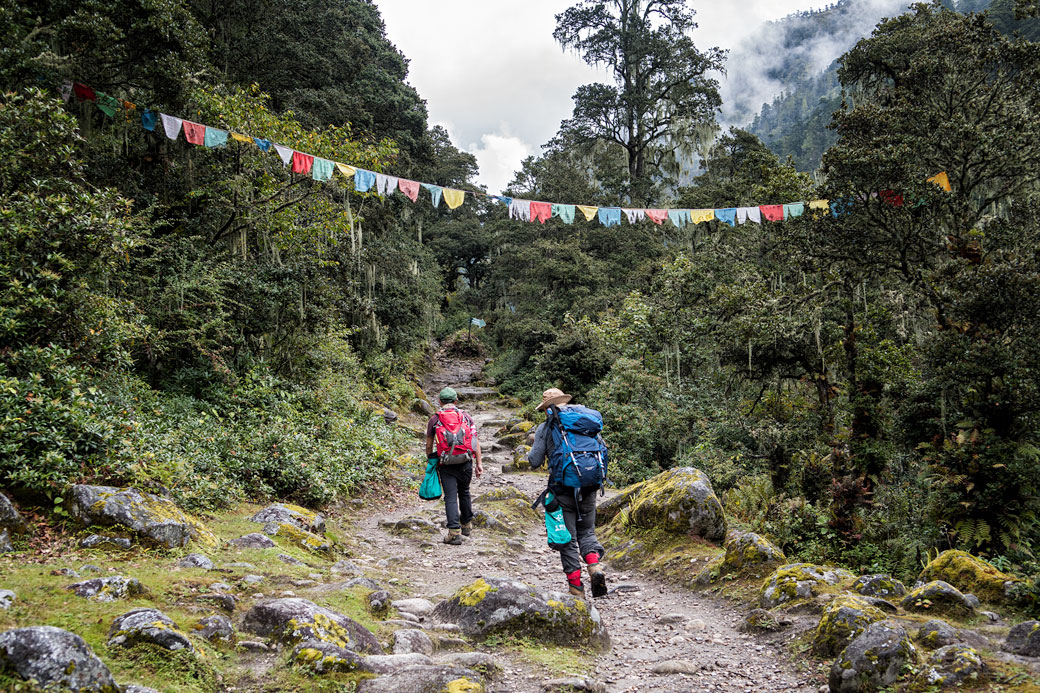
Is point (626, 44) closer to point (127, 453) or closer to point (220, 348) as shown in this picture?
point (220, 348)

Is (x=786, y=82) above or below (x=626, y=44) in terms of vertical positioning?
above

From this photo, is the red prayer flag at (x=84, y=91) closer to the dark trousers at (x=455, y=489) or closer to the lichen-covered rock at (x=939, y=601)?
the dark trousers at (x=455, y=489)

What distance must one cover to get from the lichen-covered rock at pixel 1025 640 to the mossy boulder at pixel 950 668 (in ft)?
0.88

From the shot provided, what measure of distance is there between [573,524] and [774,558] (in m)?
2.35

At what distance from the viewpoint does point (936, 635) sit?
3.52 meters

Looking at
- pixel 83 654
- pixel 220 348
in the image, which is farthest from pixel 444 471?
pixel 220 348

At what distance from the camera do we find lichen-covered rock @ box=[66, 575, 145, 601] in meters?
3.16

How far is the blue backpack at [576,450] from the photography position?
15.9ft

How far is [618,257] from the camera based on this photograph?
24.2 meters

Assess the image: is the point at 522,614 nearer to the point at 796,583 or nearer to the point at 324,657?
the point at 324,657

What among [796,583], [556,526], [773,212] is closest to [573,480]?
[556,526]

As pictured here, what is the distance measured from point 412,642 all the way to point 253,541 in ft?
7.55

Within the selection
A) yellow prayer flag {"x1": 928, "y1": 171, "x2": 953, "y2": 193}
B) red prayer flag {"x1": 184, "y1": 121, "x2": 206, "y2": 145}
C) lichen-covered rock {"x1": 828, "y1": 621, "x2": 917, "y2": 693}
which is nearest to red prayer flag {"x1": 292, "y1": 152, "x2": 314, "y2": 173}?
red prayer flag {"x1": 184, "y1": 121, "x2": 206, "y2": 145}

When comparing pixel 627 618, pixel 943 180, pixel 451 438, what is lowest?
pixel 627 618
